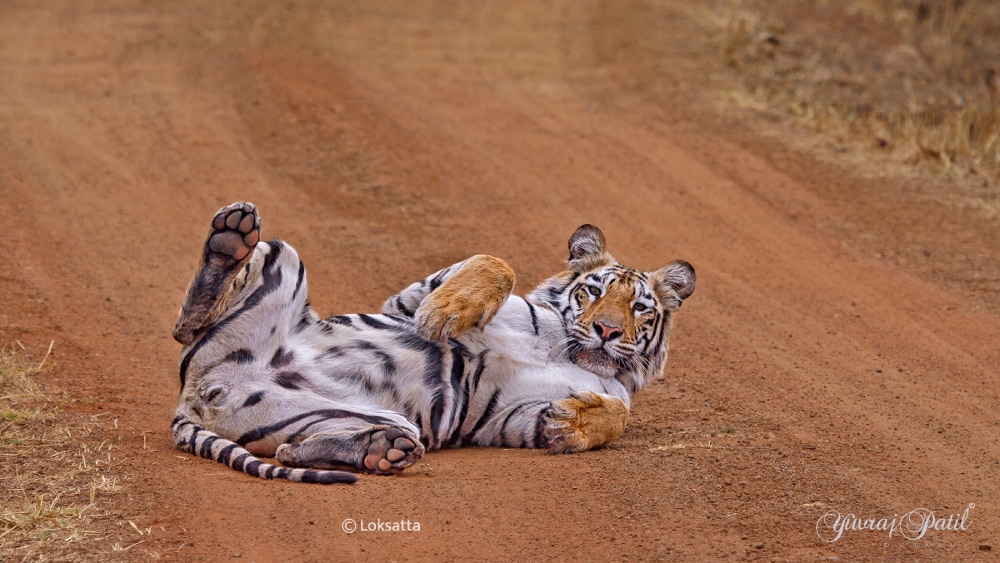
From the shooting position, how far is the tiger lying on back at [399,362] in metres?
4.84

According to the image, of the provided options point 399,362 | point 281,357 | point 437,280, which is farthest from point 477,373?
point 281,357

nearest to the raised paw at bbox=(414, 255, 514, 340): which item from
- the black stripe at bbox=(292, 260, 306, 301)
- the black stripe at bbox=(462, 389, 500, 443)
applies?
the black stripe at bbox=(462, 389, 500, 443)

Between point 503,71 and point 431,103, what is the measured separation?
4.86 ft

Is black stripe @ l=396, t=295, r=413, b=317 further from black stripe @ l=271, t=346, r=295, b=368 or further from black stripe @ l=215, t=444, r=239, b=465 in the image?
black stripe @ l=215, t=444, r=239, b=465

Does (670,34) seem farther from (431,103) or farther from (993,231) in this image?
(993,231)

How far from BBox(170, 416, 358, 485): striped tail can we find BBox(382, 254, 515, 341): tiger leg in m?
0.82

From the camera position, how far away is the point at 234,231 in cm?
487

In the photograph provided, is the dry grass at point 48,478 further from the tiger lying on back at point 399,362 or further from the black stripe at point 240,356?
the black stripe at point 240,356

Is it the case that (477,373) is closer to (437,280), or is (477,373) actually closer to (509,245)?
(437,280)

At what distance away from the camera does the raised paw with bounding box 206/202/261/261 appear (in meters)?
4.85

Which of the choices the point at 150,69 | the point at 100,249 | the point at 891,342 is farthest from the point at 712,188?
the point at 150,69

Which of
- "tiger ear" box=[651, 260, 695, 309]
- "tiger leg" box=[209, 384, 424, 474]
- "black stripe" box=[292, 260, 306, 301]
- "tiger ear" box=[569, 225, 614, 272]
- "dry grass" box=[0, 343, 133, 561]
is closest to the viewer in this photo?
"dry grass" box=[0, 343, 133, 561]

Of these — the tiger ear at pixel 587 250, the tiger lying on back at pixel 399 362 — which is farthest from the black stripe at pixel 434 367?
the tiger ear at pixel 587 250

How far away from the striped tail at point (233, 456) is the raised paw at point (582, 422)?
99 cm
